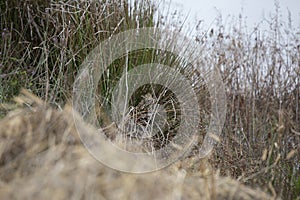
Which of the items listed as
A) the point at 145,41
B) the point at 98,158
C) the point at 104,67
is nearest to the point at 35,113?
the point at 98,158

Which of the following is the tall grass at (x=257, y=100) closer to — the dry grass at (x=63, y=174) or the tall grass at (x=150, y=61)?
the tall grass at (x=150, y=61)

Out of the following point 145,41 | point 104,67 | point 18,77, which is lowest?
point 18,77

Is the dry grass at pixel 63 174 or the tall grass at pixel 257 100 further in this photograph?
the tall grass at pixel 257 100

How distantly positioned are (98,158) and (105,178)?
4.9 inches

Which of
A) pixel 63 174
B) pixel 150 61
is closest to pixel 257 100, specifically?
pixel 150 61

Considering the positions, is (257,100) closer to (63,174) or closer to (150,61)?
(150,61)

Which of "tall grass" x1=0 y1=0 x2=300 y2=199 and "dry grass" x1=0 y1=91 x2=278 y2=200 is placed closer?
"dry grass" x1=0 y1=91 x2=278 y2=200

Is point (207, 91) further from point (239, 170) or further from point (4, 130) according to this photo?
point (4, 130)

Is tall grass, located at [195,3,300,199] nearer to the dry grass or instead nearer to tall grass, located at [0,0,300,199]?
tall grass, located at [0,0,300,199]

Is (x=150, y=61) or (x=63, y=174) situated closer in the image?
(x=63, y=174)

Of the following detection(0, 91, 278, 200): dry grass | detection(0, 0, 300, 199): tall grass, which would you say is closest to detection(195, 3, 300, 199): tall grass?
detection(0, 0, 300, 199): tall grass

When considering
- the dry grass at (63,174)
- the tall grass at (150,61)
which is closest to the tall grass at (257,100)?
the tall grass at (150,61)

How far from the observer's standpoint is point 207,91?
2.46 m

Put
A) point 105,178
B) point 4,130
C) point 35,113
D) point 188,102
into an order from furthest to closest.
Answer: point 188,102
point 35,113
point 4,130
point 105,178
